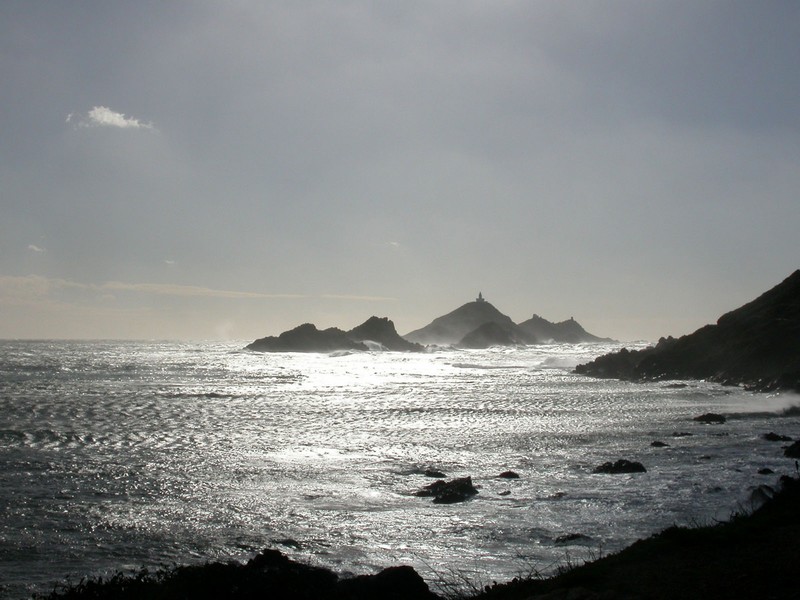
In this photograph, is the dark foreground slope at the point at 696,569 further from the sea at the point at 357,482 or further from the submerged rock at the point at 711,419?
the submerged rock at the point at 711,419

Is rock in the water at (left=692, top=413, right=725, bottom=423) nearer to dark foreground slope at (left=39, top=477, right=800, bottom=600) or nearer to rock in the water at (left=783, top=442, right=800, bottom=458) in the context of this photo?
rock in the water at (left=783, top=442, right=800, bottom=458)

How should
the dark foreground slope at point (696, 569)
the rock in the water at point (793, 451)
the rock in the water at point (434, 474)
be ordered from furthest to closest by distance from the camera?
1. the rock in the water at point (793, 451)
2. the rock in the water at point (434, 474)
3. the dark foreground slope at point (696, 569)

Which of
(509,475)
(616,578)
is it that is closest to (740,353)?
(509,475)

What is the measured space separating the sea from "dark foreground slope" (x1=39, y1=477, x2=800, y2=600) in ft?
6.84

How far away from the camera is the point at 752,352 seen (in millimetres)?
78938

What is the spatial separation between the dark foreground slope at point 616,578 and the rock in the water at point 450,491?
32.8ft

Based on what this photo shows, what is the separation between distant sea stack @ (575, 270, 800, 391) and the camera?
72.7 metres

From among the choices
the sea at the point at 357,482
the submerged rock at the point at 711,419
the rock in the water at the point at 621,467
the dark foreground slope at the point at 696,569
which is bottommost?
the sea at the point at 357,482

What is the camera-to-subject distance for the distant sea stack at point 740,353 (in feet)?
238

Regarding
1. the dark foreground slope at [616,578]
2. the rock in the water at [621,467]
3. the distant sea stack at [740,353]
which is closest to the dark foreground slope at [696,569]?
the dark foreground slope at [616,578]

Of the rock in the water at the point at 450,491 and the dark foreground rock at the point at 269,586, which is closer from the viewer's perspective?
the dark foreground rock at the point at 269,586

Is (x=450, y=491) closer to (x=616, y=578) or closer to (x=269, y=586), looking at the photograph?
(x=269, y=586)

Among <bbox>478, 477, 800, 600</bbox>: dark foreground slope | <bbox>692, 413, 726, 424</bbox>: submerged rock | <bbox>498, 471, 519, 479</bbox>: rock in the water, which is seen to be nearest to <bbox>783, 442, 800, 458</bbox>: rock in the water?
<bbox>498, 471, 519, 479</bbox>: rock in the water

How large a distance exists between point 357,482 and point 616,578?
16.1 meters
